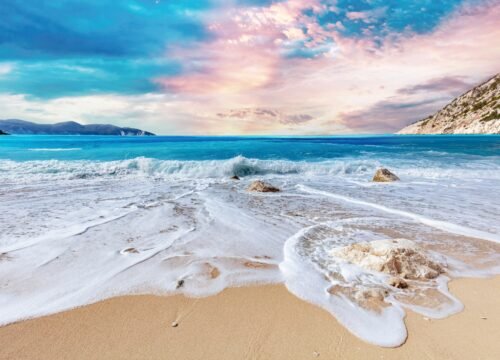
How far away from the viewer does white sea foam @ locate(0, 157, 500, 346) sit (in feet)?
13.9

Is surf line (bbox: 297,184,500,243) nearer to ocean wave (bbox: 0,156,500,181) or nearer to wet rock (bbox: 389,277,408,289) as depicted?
wet rock (bbox: 389,277,408,289)

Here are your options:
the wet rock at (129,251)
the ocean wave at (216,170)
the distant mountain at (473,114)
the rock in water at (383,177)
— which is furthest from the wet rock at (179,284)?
the distant mountain at (473,114)

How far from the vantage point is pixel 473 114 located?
152 metres

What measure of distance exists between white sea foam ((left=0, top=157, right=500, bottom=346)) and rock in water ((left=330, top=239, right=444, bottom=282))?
0.61 ft

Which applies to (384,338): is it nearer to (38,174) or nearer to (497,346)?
(497,346)

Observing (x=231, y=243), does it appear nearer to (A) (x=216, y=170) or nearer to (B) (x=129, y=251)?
(B) (x=129, y=251)

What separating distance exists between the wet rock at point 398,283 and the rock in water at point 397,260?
26 centimetres

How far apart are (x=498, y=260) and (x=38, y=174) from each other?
76.6 feet

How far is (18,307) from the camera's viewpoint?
3.93 meters

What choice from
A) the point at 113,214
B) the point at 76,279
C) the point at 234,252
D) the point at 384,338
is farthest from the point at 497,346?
the point at 113,214

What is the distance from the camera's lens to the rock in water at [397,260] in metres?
4.89

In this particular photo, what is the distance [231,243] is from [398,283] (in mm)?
3261

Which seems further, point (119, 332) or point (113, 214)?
point (113, 214)

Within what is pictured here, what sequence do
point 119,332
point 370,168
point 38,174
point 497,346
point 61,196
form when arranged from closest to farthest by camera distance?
point 497,346
point 119,332
point 61,196
point 38,174
point 370,168
